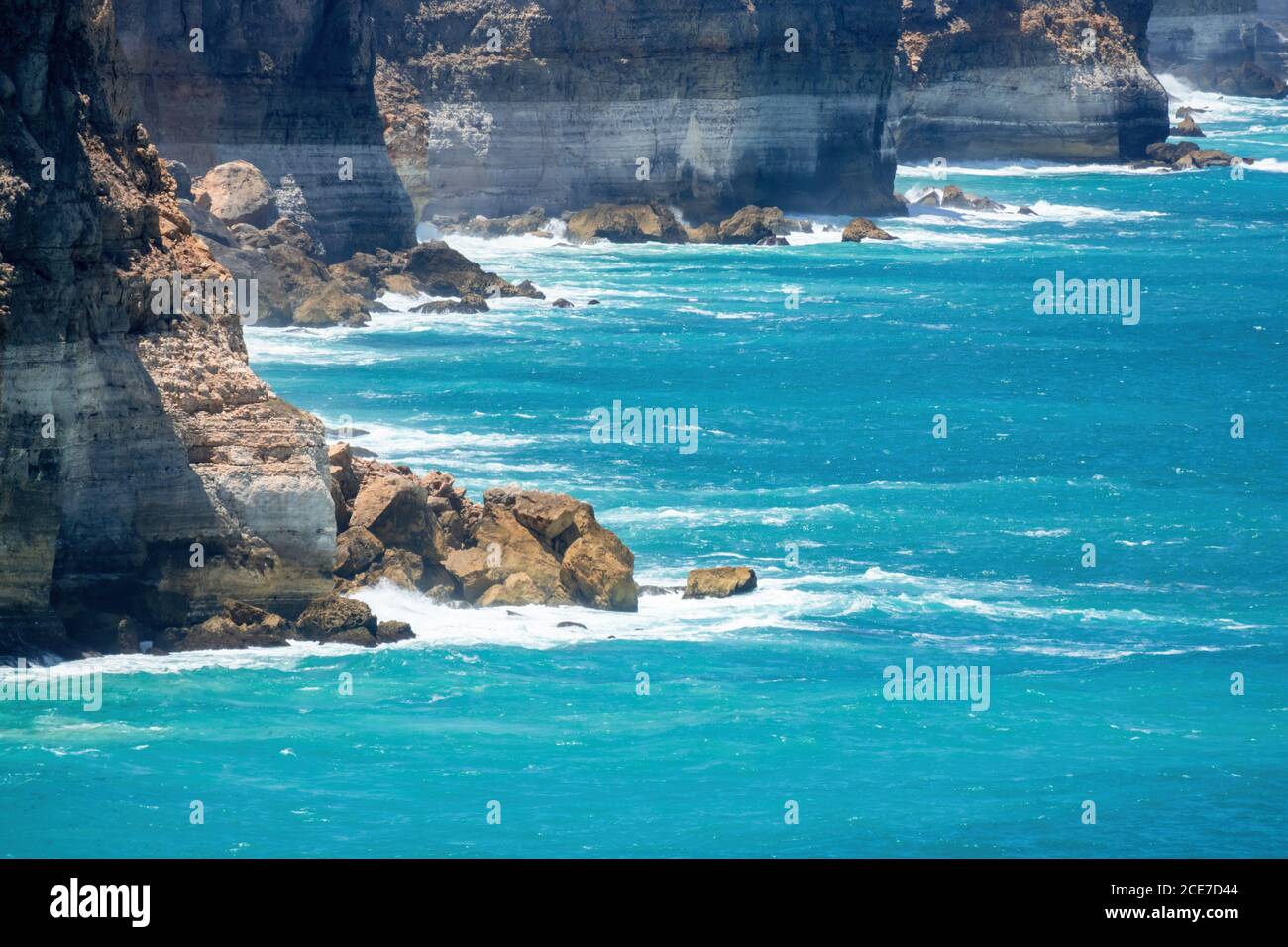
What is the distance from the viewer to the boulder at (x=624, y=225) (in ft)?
302

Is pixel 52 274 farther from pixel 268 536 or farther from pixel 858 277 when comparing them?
pixel 858 277

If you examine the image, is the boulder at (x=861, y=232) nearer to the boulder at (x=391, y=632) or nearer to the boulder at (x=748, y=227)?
the boulder at (x=748, y=227)

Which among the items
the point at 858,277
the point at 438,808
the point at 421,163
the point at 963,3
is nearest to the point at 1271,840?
the point at 438,808

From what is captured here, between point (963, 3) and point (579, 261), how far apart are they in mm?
50230

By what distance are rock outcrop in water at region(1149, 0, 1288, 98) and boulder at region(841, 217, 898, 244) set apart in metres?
83.4

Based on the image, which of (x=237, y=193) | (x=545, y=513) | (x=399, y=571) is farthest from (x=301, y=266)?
(x=399, y=571)

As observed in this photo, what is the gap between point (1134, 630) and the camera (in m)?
38.5

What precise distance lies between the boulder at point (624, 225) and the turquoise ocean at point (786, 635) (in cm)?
1821

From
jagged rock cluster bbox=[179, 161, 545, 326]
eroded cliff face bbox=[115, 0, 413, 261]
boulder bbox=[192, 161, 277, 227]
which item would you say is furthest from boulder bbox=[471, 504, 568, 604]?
eroded cliff face bbox=[115, 0, 413, 261]

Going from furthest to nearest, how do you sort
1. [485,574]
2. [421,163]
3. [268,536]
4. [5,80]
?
[421,163] < [485,574] < [268,536] < [5,80]

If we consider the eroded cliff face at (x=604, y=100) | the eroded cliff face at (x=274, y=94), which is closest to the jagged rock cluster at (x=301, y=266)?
the eroded cliff face at (x=274, y=94)

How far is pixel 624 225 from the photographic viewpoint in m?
92.6

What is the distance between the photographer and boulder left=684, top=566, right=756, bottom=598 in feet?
127

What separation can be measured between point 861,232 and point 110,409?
66.6 m
